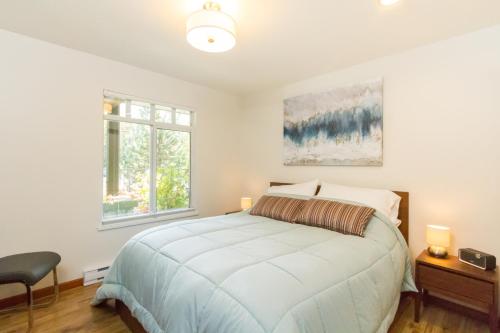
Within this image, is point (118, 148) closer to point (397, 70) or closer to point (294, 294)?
point (294, 294)

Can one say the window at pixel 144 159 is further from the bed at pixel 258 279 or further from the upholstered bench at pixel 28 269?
the bed at pixel 258 279

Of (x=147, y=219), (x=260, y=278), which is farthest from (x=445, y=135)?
(x=147, y=219)

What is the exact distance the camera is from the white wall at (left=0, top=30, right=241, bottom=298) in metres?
2.23

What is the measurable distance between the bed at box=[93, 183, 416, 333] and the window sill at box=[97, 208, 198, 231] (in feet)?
2.86

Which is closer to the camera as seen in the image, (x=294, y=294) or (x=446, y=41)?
(x=294, y=294)

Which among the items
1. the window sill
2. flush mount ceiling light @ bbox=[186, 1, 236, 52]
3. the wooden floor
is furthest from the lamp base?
the window sill

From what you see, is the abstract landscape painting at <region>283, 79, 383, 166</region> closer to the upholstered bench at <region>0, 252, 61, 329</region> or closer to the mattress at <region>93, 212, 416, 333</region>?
the mattress at <region>93, 212, 416, 333</region>

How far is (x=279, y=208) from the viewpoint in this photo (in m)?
2.69

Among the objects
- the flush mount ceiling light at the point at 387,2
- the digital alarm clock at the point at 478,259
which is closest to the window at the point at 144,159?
the flush mount ceiling light at the point at 387,2

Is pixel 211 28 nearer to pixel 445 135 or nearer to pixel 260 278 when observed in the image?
pixel 260 278

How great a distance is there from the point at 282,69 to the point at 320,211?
1711 millimetres

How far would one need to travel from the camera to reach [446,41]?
2.24 m

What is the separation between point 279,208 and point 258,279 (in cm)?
148

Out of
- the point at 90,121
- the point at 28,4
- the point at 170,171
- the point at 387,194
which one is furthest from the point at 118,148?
the point at 387,194
